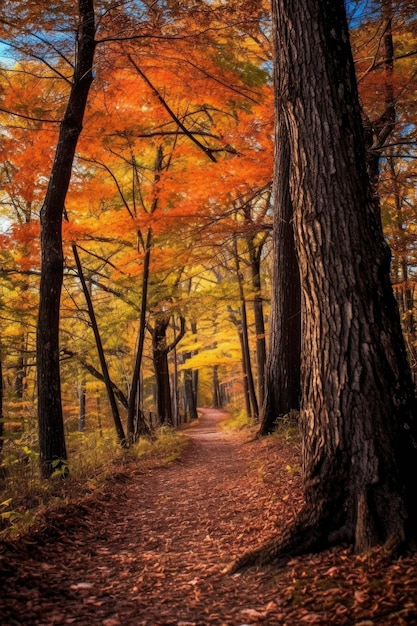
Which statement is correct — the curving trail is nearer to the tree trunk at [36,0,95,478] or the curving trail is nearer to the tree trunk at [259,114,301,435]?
the tree trunk at [36,0,95,478]

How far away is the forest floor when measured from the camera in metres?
2.51

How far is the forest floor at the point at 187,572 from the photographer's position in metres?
2.51

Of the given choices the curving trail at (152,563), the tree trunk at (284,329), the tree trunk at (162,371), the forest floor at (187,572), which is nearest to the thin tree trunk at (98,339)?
the tree trunk at (162,371)

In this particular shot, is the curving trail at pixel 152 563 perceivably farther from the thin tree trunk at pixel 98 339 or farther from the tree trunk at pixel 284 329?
the thin tree trunk at pixel 98 339

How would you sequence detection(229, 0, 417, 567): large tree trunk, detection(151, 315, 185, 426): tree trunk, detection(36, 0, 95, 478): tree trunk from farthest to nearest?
detection(151, 315, 185, 426): tree trunk, detection(36, 0, 95, 478): tree trunk, detection(229, 0, 417, 567): large tree trunk

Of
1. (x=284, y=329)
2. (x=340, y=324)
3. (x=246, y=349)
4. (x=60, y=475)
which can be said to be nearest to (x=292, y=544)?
(x=340, y=324)

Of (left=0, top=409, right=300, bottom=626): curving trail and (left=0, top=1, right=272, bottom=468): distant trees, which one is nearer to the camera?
(left=0, top=409, right=300, bottom=626): curving trail

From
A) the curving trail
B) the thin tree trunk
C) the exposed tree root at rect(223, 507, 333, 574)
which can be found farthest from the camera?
the thin tree trunk

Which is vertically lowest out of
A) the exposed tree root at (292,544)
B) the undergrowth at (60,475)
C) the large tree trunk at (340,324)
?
the undergrowth at (60,475)

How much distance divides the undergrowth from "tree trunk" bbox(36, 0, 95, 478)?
0.40m

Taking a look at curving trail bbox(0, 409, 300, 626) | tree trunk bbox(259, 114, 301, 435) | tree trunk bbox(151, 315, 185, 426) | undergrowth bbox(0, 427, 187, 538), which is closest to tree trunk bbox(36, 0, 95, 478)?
undergrowth bbox(0, 427, 187, 538)

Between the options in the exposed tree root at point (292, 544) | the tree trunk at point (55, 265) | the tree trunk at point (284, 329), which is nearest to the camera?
the exposed tree root at point (292, 544)

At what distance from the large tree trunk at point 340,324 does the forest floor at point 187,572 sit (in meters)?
0.30

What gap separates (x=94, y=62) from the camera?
709 cm
